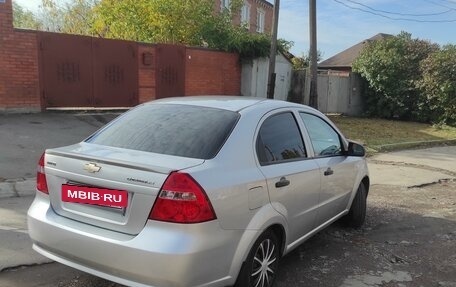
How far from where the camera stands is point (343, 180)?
4914mm

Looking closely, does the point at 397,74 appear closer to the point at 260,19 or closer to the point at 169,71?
the point at 169,71

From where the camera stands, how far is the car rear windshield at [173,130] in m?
3.39

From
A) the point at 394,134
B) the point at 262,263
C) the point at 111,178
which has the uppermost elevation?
the point at 111,178

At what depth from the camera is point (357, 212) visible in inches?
220

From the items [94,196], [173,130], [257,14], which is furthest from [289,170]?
[257,14]

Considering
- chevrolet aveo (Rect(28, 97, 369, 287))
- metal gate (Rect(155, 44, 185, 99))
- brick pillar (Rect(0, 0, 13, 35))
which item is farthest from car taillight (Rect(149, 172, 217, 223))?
metal gate (Rect(155, 44, 185, 99))

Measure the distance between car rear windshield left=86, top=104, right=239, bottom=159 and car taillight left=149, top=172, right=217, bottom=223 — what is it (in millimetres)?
368

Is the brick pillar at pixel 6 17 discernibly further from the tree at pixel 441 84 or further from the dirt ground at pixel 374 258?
the tree at pixel 441 84

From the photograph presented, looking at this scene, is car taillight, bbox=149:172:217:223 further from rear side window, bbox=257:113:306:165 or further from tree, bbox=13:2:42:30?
tree, bbox=13:2:42:30

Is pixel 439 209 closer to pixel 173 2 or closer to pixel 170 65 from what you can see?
pixel 170 65

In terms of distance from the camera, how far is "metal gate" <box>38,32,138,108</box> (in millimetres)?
11477

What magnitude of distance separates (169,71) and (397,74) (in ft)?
37.2

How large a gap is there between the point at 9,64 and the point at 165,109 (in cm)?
824

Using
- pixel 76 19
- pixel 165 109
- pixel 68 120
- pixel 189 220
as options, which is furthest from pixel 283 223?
pixel 76 19
